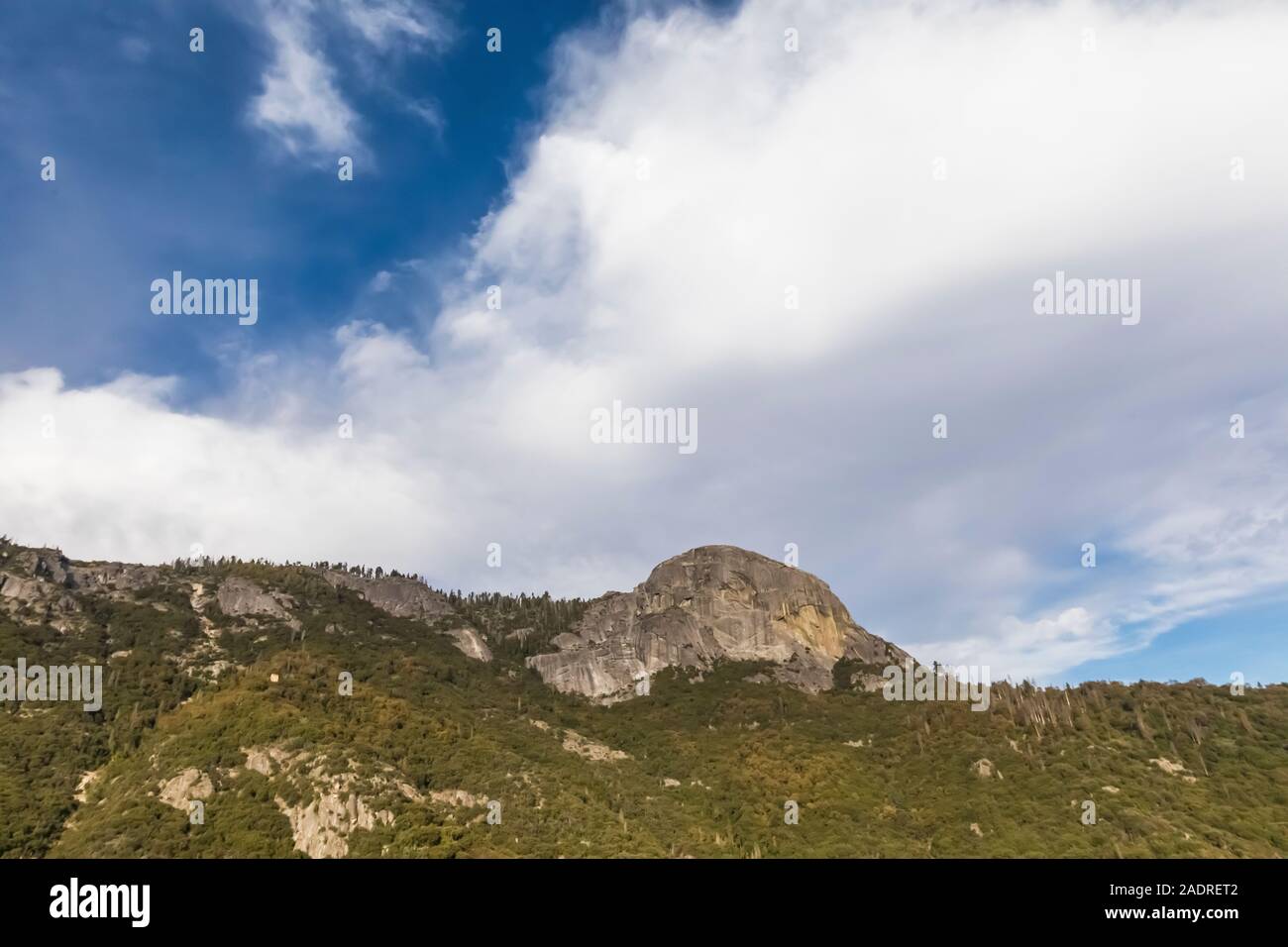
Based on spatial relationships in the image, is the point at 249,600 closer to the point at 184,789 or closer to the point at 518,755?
the point at 184,789

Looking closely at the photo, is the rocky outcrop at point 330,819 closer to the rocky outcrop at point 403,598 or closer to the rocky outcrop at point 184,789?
the rocky outcrop at point 184,789

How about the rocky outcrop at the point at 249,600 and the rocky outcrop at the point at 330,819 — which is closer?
the rocky outcrop at the point at 330,819

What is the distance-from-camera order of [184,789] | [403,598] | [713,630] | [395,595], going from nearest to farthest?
[184,789] < [713,630] < [395,595] < [403,598]

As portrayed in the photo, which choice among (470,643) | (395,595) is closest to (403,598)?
(395,595)

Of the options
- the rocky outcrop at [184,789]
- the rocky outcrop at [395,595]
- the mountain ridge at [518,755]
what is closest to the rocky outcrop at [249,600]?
the mountain ridge at [518,755]

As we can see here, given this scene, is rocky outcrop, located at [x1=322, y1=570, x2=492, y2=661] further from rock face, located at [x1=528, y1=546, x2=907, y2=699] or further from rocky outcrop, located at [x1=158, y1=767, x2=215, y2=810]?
rocky outcrop, located at [x1=158, y1=767, x2=215, y2=810]

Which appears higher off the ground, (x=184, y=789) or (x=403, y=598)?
(x=403, y=598)

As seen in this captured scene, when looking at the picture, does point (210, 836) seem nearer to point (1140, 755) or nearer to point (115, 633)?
point (115, 633)

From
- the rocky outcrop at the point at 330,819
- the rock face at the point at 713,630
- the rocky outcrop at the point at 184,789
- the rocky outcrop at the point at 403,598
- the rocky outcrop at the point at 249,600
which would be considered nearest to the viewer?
the rocky outcrop at the point at 330,819

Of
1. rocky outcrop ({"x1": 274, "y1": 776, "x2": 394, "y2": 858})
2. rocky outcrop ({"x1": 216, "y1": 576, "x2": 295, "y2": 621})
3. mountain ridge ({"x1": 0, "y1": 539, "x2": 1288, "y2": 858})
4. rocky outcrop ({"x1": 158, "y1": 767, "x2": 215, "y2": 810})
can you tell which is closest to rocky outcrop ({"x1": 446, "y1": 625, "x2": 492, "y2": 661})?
mountain ridge ({"x1": 0, "y1": 539, "x2": 1288, "y2": 858})
